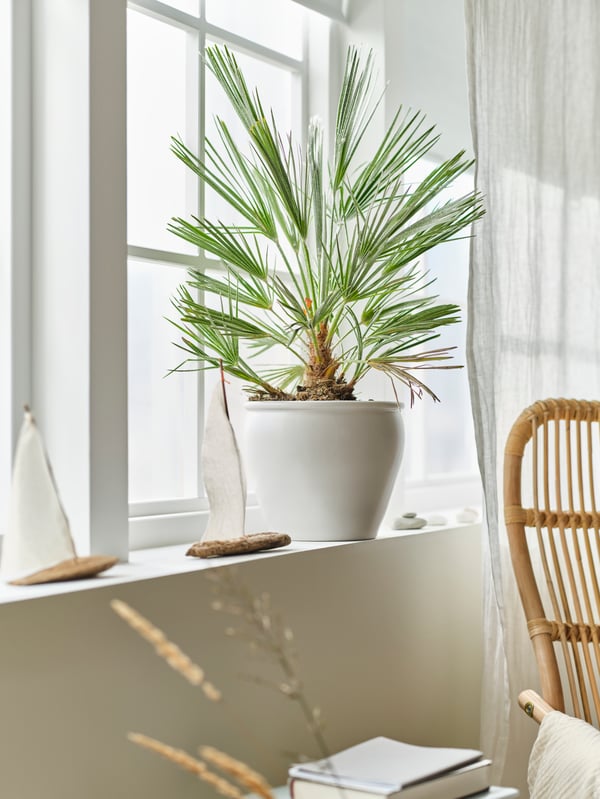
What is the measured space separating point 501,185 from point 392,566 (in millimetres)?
752

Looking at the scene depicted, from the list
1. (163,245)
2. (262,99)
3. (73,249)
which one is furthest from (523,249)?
(73,249)

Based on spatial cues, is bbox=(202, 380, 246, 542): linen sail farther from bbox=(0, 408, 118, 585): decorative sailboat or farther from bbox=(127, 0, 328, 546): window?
bbox=(0, 408, 118, 585): decorative sailboat

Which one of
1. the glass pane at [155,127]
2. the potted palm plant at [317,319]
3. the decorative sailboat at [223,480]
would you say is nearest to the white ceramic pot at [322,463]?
the potted palm plant at [317,319]

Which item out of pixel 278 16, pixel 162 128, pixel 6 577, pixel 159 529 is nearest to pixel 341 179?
pixel 162 128

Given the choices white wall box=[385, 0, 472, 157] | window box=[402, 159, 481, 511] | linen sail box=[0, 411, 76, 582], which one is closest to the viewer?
linen sail box=[0, 411, 76, 582]

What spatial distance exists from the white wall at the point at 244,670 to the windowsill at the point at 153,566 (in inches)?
0.5

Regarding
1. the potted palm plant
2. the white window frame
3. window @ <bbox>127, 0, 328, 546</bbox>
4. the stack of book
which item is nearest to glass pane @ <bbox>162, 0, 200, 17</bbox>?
window @ <bbox>127, 0, 328, 546</bbox>

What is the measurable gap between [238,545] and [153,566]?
14 centimetres

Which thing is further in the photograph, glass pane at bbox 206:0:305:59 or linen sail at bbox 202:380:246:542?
glass pane at bbox 206:0:305:59

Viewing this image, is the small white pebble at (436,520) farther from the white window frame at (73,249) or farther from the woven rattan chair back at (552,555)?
the white window frame at (73,249)

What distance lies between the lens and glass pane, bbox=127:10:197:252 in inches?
62.1

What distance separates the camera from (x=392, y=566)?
5.42ft

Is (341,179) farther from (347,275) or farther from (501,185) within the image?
(501,185)

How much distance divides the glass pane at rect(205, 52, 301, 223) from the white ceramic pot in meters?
0.40
